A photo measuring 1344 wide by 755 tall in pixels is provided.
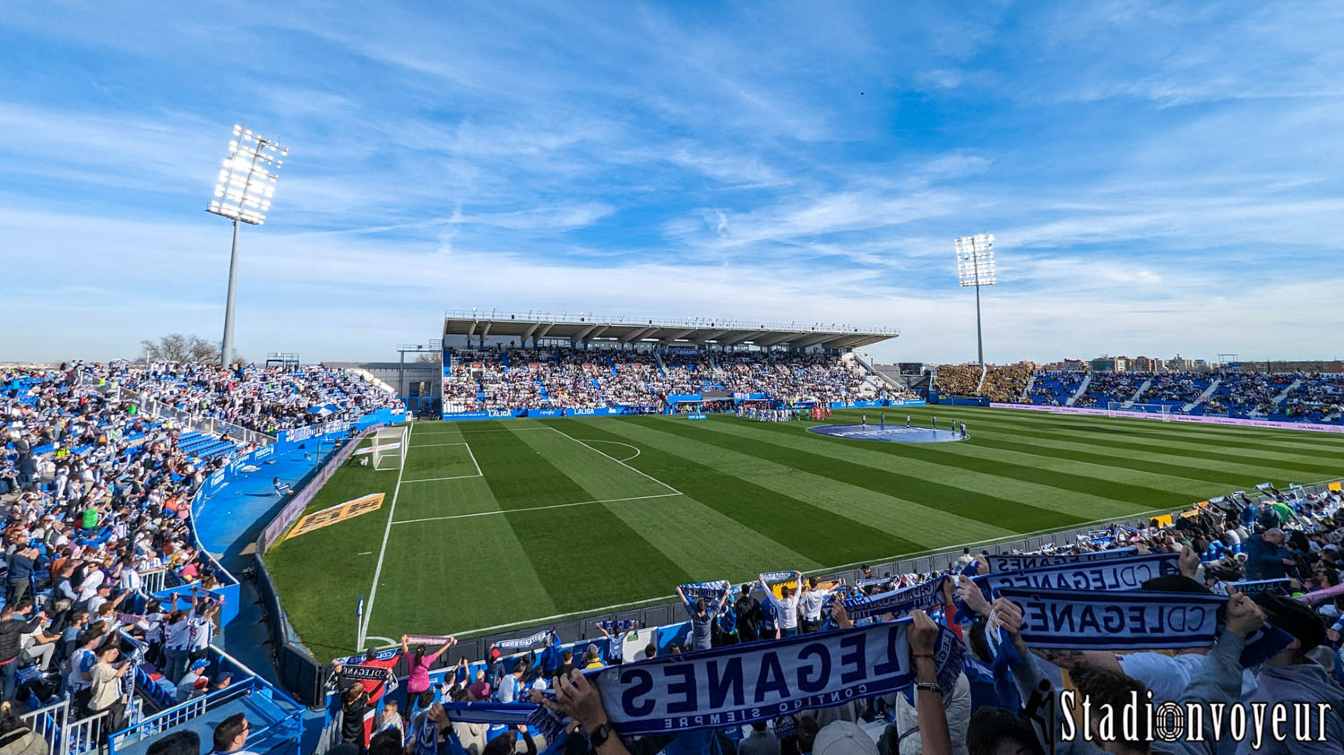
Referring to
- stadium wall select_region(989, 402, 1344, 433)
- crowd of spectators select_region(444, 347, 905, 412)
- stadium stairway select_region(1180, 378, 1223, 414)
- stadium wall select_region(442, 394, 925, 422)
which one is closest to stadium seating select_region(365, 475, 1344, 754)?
stadium wall select_region(442, 394, 925, 422)

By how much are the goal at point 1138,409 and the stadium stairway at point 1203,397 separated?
1306mm

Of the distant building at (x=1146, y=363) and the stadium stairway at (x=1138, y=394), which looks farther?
the distant building at (x=1146, y=363)

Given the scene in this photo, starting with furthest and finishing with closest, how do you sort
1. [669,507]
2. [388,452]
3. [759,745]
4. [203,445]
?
[388,452] → [203,445] → [669,507] → [759,745]

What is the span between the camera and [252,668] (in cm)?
1066

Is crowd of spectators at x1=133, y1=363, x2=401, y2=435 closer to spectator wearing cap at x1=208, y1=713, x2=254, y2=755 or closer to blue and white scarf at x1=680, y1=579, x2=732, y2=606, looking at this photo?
blue and white scarf at x1=680, y1=579, x2=732, y2=606

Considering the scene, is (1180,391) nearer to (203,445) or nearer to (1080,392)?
(1080,392)

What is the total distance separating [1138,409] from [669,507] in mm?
59441

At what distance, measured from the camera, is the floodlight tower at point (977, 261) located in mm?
72625

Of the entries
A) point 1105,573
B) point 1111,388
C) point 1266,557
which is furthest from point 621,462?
point 1111,388

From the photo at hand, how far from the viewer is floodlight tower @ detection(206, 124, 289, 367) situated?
37844mm

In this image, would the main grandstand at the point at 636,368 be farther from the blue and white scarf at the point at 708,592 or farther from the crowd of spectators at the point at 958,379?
the blue and white scarf at the point at 708,592

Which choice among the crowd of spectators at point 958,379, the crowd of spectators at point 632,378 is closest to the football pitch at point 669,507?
the crowd of spectators at point 632,378

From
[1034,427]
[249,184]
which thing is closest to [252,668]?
[249,184]

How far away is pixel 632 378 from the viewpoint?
65.5m
